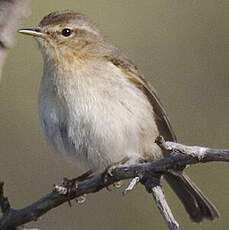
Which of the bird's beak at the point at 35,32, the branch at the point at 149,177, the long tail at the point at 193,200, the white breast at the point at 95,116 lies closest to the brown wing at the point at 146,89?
the white breast at the point at 95,116

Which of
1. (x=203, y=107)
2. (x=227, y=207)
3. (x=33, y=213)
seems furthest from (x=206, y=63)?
(x=33, y=213)

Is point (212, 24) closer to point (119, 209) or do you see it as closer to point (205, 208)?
point (119, 209)

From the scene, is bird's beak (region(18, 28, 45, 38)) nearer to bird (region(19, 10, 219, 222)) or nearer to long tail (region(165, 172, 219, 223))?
bird (region(19, 10, 219, 222))

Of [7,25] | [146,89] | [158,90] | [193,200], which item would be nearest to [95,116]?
[146,89]

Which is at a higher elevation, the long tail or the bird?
the bird

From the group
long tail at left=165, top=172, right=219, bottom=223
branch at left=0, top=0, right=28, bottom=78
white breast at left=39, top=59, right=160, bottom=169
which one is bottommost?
long tail at left=165, top=172, right=219, bottom=223

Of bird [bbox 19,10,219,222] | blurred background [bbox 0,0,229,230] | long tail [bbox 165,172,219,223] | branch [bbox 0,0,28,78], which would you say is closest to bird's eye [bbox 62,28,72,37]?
bird [bbox 19,10,219,222]

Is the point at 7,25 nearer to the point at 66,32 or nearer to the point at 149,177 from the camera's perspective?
the point at 149,177

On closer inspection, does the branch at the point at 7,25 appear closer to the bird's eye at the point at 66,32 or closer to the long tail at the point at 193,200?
the long tail at the point at 193,200
